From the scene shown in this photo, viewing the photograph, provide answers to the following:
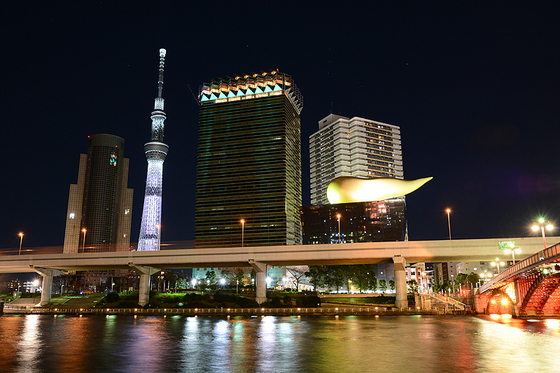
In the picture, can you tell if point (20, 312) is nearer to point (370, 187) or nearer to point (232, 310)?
point (232, 310)

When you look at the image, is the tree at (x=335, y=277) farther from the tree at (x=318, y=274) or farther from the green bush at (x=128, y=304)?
the green bush at (x=128, y=304)

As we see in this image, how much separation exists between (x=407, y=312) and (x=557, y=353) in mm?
36321

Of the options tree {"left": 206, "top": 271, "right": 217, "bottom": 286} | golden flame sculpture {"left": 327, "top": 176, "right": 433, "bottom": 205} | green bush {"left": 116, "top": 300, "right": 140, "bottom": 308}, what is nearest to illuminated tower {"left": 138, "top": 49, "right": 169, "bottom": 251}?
tree {"left": 206, "top": 271, "right": 217, "bottom": 286}

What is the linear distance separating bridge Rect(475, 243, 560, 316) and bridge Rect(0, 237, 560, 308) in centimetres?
706

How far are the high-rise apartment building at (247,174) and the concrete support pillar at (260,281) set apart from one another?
10012 centimetres

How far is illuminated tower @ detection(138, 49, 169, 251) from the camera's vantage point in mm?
173250

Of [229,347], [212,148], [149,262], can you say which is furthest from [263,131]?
[229,347]

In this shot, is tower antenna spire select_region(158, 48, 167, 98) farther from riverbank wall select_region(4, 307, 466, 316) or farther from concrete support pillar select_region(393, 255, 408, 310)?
concrete support pillar select_region(393, 255, 408, 310)

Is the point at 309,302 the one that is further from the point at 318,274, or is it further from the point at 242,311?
the point at 318,274

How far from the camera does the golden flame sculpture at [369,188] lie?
11016cm

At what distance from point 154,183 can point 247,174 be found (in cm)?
3894

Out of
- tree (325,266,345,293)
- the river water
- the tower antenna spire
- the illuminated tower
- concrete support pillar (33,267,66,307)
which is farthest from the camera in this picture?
the tower antenna spire

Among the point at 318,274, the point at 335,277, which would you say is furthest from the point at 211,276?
the point at 335,277

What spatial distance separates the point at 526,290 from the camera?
5178cm
